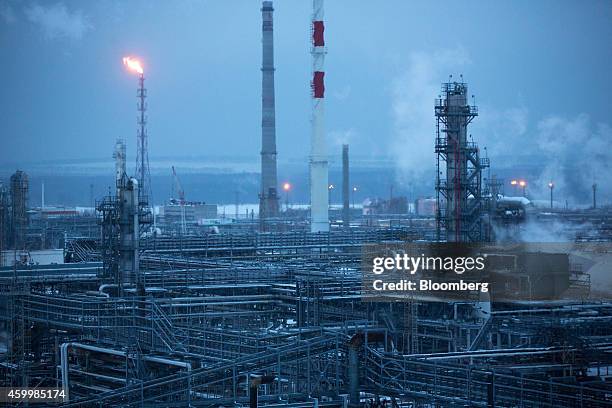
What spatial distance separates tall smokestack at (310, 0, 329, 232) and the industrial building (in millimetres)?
6968

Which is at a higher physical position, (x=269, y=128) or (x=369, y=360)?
(x=269, y=128)

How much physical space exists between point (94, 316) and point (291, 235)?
45.1ft

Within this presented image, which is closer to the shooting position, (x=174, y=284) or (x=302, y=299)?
(x=302, y=299)

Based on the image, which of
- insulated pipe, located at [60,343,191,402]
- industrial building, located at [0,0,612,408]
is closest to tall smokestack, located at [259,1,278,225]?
industrial building, located at [0,0,612,408]

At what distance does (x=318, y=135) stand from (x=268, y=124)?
1433cm

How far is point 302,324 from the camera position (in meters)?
14.8

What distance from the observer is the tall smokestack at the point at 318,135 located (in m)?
29.1

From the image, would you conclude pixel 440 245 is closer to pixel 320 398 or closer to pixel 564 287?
pixel 564 287

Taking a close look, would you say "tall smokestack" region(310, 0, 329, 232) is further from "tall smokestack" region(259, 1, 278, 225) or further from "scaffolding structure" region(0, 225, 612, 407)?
"tall smokestack" region(259, 1, 278, 225)

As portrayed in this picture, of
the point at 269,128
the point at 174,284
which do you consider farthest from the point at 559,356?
the point at 269,128

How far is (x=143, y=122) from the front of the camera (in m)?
30.0
